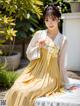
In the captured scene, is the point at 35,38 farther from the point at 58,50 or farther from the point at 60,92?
the point at 60,92

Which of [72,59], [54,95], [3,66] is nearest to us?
[54,95]

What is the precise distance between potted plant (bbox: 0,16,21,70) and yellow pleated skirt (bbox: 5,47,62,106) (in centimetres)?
228

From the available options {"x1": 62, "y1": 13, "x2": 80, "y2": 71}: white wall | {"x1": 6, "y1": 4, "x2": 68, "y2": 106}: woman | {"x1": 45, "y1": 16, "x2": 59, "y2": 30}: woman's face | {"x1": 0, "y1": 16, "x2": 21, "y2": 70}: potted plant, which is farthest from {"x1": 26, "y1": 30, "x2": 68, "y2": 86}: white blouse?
{"x1": 62, "y1": 13, "x2": 80, "y2": 71}: white wall

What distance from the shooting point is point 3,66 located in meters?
6.46

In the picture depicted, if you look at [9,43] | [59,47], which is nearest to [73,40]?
[9,43]

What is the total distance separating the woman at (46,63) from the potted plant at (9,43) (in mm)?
2241

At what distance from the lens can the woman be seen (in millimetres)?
3924

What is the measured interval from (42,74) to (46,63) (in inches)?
4.5

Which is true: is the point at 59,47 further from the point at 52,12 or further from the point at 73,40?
the point at 73,40

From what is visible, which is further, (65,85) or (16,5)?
(16,5)

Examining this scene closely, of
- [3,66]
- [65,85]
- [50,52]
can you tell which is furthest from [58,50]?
[3,66]

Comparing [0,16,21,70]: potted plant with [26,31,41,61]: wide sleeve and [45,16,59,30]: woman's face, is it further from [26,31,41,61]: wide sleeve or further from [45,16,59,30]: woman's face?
[45,16,59,30]: woman's face

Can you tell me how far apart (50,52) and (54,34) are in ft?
0.63

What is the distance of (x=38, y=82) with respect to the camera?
3943mm
